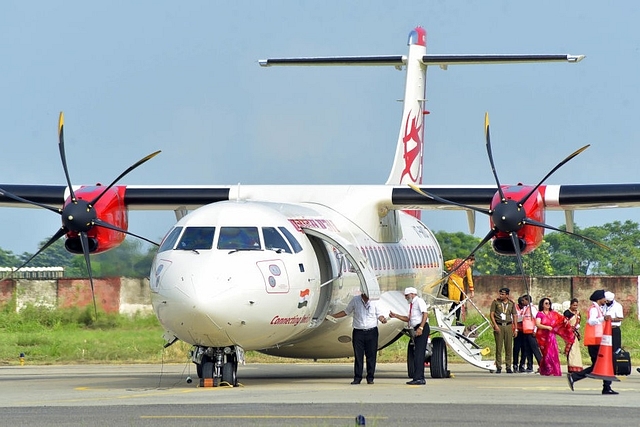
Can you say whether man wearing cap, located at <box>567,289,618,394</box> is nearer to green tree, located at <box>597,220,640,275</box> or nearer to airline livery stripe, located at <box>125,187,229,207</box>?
airline livery stripe, located at <box>125,187,229,207</box>

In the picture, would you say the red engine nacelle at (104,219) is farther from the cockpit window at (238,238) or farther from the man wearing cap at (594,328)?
the man wearing cap at (594,328)

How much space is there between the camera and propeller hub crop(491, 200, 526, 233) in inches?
782

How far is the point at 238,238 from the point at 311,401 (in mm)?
3014

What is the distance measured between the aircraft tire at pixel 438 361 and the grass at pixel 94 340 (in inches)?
246

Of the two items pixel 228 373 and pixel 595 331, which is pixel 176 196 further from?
pixel 595 331

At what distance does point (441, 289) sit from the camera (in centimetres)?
2564

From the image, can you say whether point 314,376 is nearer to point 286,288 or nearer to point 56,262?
point 286,288

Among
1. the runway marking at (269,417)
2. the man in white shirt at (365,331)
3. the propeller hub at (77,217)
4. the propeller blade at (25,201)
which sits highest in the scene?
the propeller blade at (25,201)

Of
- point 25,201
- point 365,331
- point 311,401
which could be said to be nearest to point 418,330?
point 365,331

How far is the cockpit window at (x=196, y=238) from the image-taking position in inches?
661

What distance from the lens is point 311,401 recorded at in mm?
14797

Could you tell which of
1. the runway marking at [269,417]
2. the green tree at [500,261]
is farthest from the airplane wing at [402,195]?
the green tree at [500,261]

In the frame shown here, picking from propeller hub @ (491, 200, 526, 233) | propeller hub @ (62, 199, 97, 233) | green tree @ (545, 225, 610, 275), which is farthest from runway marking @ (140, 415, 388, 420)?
green tree @ (545, 225, 610, 275)

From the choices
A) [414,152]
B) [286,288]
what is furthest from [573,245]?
[286,288]
